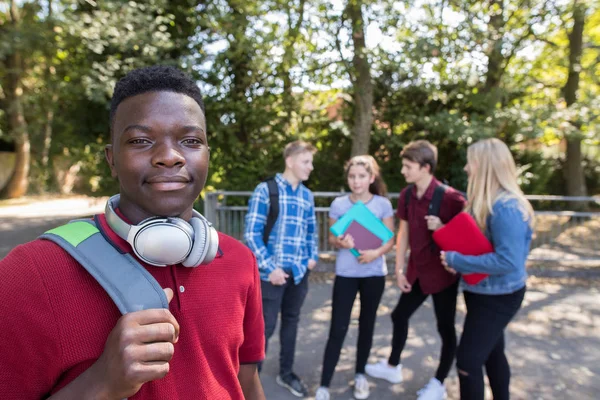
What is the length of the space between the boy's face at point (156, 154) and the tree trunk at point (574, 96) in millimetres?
8544

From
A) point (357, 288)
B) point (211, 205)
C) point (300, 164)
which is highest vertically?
point (300, 164)

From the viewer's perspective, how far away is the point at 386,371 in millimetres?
3803

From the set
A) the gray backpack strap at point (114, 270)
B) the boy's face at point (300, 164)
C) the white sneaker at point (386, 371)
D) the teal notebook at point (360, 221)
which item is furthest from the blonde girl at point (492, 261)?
the gray backpack strap at point (114, 270)

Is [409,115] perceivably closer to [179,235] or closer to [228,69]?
[228,69]

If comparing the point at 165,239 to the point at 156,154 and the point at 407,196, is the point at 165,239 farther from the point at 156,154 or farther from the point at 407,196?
the point at 407,196

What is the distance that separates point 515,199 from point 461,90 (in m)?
7.29

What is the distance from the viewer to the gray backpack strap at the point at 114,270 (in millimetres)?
974

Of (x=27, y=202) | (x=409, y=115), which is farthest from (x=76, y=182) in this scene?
(x=409, y=115)

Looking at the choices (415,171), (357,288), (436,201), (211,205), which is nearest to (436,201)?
(436,201)

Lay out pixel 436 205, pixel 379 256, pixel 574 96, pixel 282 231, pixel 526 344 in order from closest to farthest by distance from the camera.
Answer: pixel 436 205 < pixel 282 231 < pixel 379 256 < pixel 526 344 < pixel 574 96

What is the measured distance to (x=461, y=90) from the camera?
9.13m

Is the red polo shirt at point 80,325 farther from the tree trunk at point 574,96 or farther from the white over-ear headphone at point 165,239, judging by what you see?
the tree trunk at point 574,96

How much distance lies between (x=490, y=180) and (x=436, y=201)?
612 millimetres

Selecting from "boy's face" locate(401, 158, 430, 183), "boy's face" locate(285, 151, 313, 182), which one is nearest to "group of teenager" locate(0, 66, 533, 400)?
"boy's face" locate(285, 151, 313, 182)
